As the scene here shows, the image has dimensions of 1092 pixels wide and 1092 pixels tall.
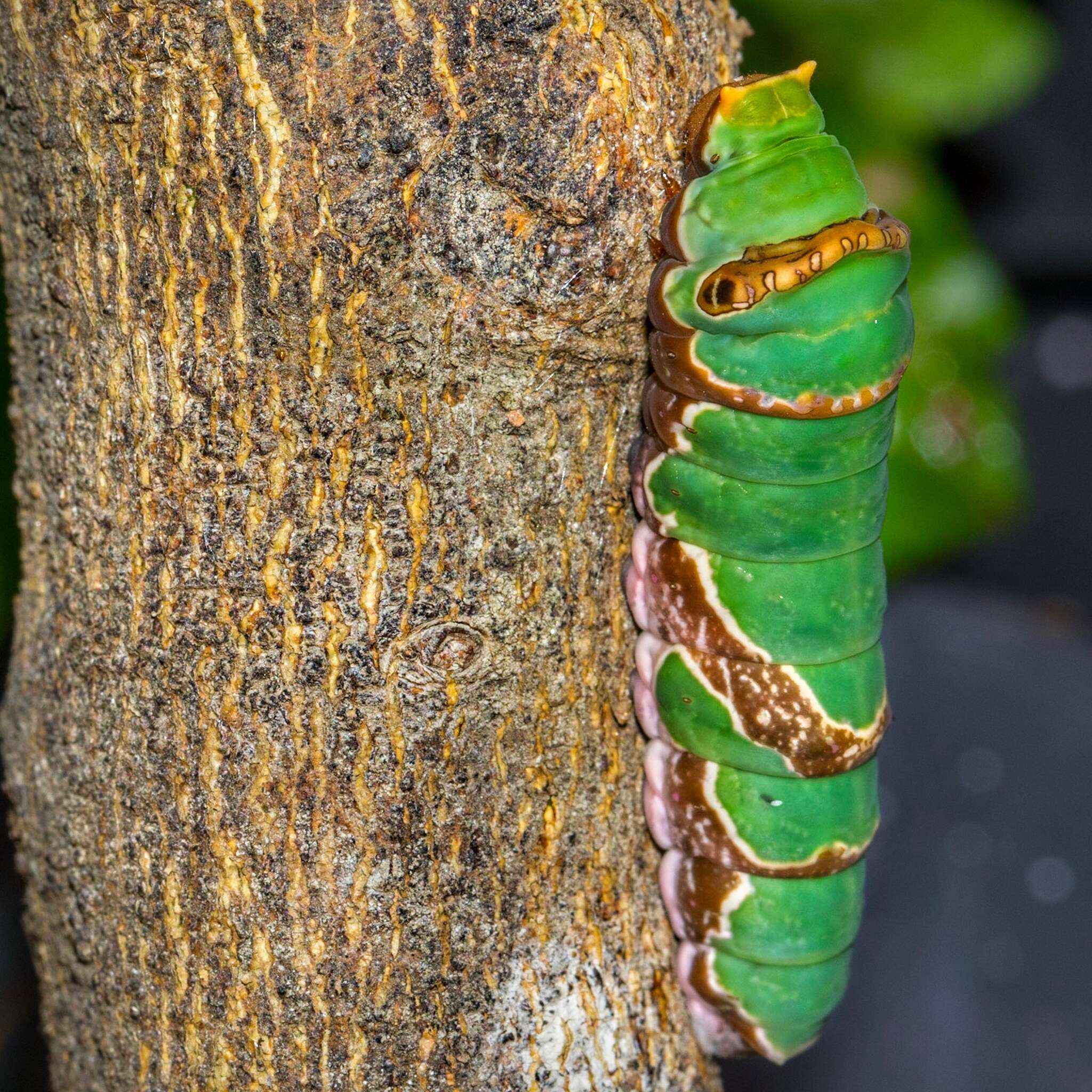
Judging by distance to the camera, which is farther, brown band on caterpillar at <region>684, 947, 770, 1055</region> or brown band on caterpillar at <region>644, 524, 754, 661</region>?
brown band on caterpillar at <region>684, 947, 770, 1055</region>

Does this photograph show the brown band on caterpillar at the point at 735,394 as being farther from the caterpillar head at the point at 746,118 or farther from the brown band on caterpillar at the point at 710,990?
the brown band on caterpillar at the point at 710,990

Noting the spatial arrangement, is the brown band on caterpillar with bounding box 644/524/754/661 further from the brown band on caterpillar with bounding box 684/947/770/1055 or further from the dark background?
the dark background

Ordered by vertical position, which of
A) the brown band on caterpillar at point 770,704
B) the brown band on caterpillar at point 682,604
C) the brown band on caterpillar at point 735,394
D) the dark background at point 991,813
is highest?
the brown band on caterpillar at point 735,394

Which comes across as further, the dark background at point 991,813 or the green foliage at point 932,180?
the dark background at point 991,813

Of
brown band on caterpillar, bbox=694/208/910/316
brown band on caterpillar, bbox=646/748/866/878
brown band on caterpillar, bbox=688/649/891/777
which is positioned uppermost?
brown band on caterpillar, bbox=694/208/910/316

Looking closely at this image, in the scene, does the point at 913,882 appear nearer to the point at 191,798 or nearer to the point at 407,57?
the point at 191,798

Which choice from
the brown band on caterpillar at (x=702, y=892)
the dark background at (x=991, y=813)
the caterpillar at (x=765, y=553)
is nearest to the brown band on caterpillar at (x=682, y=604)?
the caterpillar at (x=765, y=553)

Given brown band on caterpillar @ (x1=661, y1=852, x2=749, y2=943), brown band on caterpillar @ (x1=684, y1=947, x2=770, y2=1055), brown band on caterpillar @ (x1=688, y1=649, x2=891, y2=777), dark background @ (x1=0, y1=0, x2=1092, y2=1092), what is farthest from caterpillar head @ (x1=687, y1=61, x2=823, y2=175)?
dark background @ (x1=0, y1=0, x2=1092, y2=1092)
